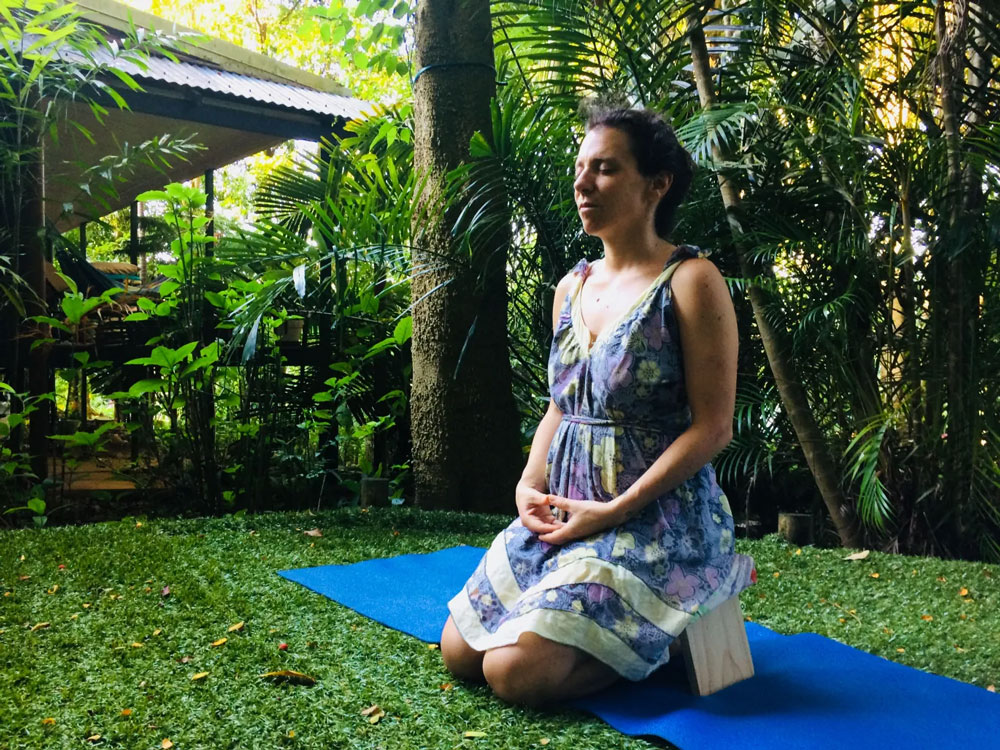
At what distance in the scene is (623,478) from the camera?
1812 mm

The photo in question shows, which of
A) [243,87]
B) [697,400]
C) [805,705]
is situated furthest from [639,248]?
[243,87]

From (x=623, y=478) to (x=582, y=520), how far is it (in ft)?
0.43

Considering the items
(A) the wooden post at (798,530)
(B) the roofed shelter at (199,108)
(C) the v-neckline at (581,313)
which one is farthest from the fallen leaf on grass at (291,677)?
(B) the roofed shelter at (199,108)

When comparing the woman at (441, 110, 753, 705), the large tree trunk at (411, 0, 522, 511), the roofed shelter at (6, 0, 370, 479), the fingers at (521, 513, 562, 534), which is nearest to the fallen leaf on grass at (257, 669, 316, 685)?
the woman at (441, 110, 753, 705)

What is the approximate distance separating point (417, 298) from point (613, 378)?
234cm

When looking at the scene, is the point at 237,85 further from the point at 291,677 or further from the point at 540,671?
the point at 540,671

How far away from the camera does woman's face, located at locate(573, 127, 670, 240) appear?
71.8 inches

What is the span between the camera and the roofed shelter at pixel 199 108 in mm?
5719

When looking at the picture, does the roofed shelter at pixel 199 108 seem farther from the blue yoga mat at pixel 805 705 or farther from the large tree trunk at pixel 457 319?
the blue yoga mat at pixel 805 705

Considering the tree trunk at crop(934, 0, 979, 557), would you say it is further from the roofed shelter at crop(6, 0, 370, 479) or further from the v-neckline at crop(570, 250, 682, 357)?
the roofed shelter at crop(6, 0, 370, 479)

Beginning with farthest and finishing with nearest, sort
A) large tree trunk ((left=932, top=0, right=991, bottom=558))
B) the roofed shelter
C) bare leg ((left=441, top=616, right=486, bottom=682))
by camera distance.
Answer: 1. the roofed shelter
2. large tree trunk ((left=932, top=0, right=991, bottom=558))
3. bare leg ((left=441, top=616, right=486, bottom=682))

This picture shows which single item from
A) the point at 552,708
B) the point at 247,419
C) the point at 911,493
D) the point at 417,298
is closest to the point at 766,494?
the point at 911,493

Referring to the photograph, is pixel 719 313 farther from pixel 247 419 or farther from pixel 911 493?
pixel 247 419

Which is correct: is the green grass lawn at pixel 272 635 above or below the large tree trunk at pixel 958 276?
below
